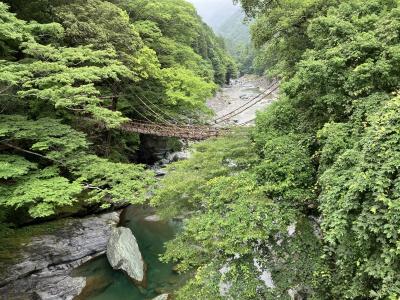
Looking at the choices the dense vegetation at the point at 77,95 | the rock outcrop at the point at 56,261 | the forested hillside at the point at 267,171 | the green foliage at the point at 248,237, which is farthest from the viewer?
the rock outcrop at the point at 56,261

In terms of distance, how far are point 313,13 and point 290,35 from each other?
2.77 feet

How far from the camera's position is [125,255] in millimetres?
9688

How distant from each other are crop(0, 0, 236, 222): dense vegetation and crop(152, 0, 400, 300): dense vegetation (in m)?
2.37

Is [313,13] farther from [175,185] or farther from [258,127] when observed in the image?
[175,185]

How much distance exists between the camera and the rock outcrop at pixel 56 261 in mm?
8516

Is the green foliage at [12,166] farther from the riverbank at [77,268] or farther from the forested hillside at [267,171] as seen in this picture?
the riverbank at [77,268]

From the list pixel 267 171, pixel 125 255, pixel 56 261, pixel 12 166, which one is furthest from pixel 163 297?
pixel 12 166

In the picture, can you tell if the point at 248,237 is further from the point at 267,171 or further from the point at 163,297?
the point at 163,297

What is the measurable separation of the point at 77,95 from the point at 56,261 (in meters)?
4.68

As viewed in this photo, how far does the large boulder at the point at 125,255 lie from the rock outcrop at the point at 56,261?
67 centimetres

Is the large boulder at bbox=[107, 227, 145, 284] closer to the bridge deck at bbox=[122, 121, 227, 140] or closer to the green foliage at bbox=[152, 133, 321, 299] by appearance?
the green foliage at bbox=[152, 133, 321, 299]

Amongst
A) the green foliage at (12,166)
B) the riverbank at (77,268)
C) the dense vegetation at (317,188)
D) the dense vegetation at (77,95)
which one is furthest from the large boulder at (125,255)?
the green foliage at (12,166)

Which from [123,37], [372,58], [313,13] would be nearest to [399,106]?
[372,58]

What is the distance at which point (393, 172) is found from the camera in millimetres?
4082
